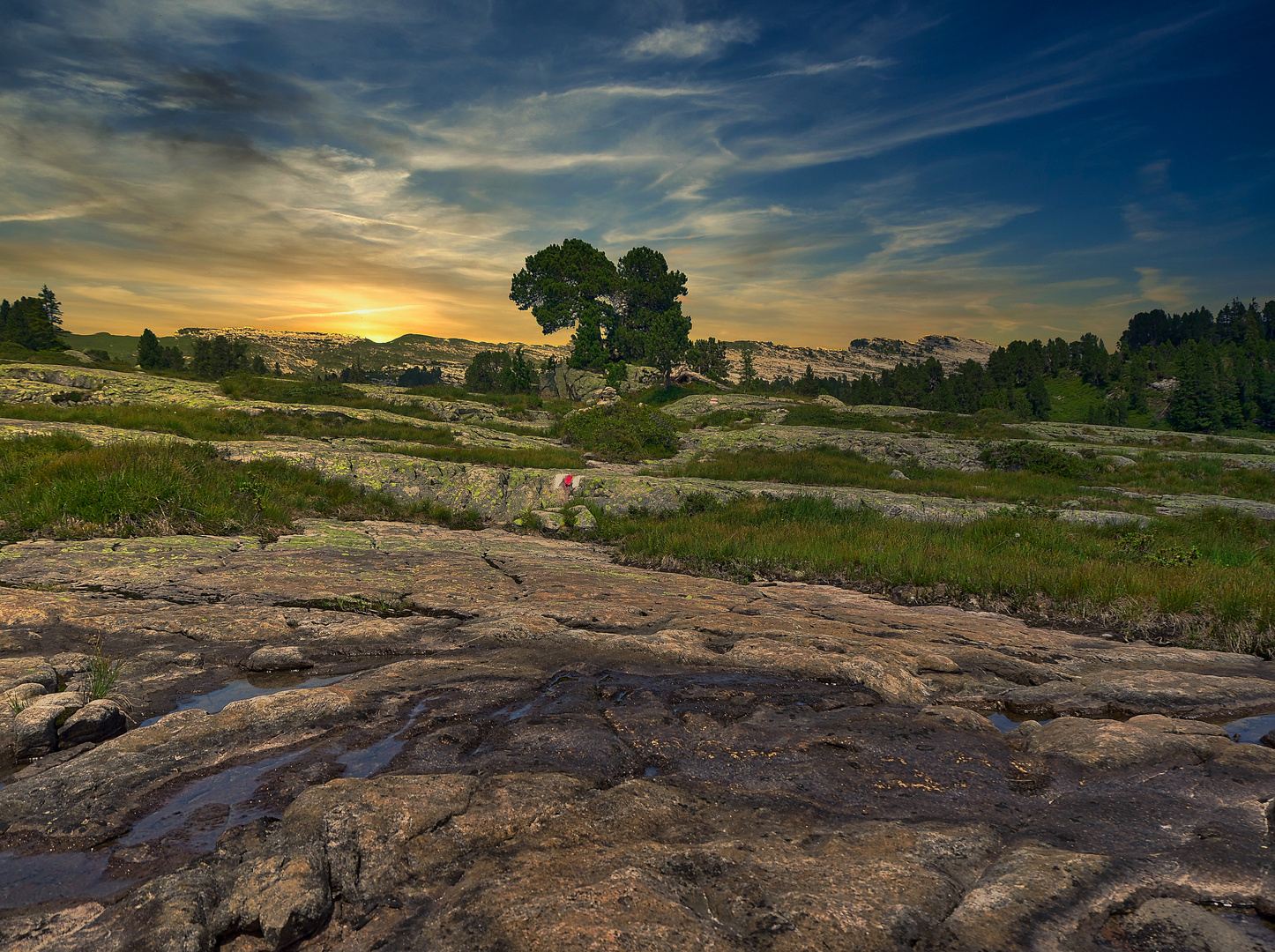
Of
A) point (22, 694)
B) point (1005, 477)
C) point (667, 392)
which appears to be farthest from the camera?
point (667, 392)

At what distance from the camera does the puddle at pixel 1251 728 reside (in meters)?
4.00

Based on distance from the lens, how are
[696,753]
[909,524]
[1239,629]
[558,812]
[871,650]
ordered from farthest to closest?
[909,524]
[1239,629]
[871,650]
[696,753]
[558,812]

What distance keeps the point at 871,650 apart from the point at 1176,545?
28.7ft

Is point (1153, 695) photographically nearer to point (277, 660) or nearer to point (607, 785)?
point (607, 785)

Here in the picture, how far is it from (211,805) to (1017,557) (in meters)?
11.1

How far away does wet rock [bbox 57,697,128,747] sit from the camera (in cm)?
352

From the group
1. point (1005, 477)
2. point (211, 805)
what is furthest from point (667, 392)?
point (211, 805)

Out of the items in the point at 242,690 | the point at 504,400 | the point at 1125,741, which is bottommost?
the point at 242,690

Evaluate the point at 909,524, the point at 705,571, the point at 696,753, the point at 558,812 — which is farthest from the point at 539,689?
the point at 909,524

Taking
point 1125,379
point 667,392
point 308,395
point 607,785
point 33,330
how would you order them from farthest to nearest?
point 1125,379 → point 33,330 → point 667,392 → point 308,395 → point 607,785

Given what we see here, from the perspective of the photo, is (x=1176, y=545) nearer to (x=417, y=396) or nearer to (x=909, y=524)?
(x=909, y=524)

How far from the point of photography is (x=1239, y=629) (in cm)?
655

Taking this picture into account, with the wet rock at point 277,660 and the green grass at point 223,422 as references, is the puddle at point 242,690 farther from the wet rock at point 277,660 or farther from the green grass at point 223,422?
the green grass at point 223,422

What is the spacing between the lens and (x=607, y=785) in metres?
3.25
